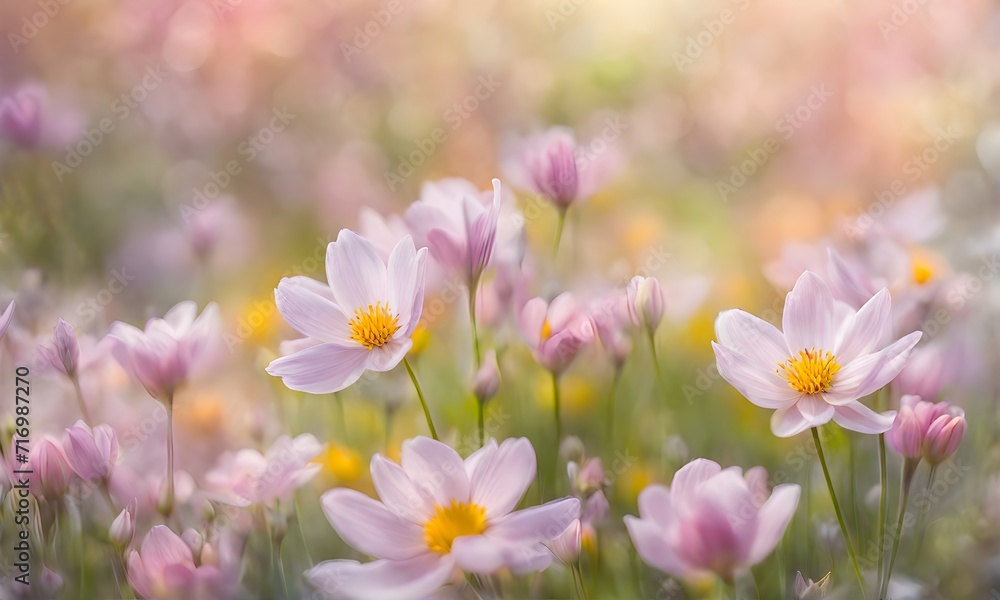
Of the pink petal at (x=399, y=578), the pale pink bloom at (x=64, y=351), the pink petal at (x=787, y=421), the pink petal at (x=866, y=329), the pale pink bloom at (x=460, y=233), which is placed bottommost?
the pink petal at (x=399, y=578)

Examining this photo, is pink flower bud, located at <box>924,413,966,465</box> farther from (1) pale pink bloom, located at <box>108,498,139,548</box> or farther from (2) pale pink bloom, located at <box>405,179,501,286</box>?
(1) pale pink bloom, located at <box>108,498,139,548</box>

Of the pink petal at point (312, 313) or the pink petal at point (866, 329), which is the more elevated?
the pink petal at point (312, 313)

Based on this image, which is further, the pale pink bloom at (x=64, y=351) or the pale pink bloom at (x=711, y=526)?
the pale pink bloom at (x=64, y=351)

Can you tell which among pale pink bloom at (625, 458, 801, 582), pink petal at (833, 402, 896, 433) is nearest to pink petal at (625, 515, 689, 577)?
pale pink bloom at (625, 458, 801, 582)

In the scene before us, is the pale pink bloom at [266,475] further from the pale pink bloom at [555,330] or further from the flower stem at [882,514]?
the flower stem at [882,514]

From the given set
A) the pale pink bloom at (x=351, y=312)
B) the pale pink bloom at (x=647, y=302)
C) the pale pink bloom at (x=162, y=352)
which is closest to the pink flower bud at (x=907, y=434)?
the pale pink bloom at (x=647, y=302)

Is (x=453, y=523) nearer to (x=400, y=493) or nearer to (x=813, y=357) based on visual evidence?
(x=400, y=493)

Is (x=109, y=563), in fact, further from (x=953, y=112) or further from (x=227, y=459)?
(x=953, y=112)
